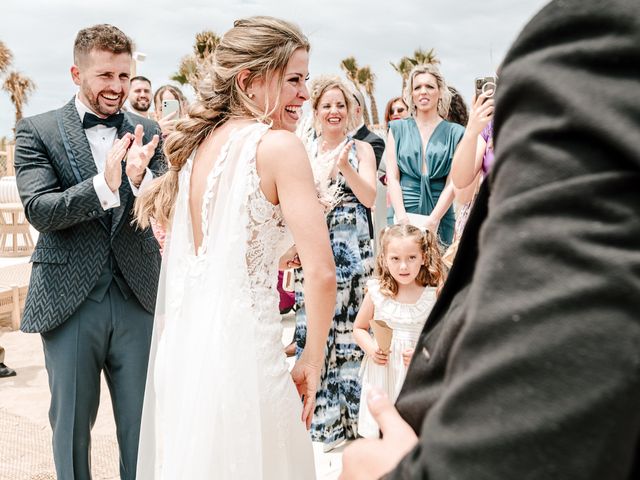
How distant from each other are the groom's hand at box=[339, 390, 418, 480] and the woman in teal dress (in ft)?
12.3

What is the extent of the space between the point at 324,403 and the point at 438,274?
125cm

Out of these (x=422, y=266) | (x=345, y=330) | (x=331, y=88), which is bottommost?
(x=345, y=330)

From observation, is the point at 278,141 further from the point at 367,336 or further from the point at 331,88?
the point at 331,88

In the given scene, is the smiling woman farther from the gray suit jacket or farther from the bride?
the bride

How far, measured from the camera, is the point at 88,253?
2.81 meters

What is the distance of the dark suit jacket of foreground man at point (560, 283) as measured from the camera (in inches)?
20.0

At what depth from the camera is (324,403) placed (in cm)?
428

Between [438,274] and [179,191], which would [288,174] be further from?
[438,274]

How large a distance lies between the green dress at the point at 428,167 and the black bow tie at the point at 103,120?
2.35 metres

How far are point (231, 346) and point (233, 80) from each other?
980mm

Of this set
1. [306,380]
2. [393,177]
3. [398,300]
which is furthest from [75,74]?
[393,177]

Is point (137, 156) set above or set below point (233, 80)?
below

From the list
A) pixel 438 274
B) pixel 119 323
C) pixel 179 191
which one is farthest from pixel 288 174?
pixel 438 274

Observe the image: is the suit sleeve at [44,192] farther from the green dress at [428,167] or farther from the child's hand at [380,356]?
the green dress at [428,167]
